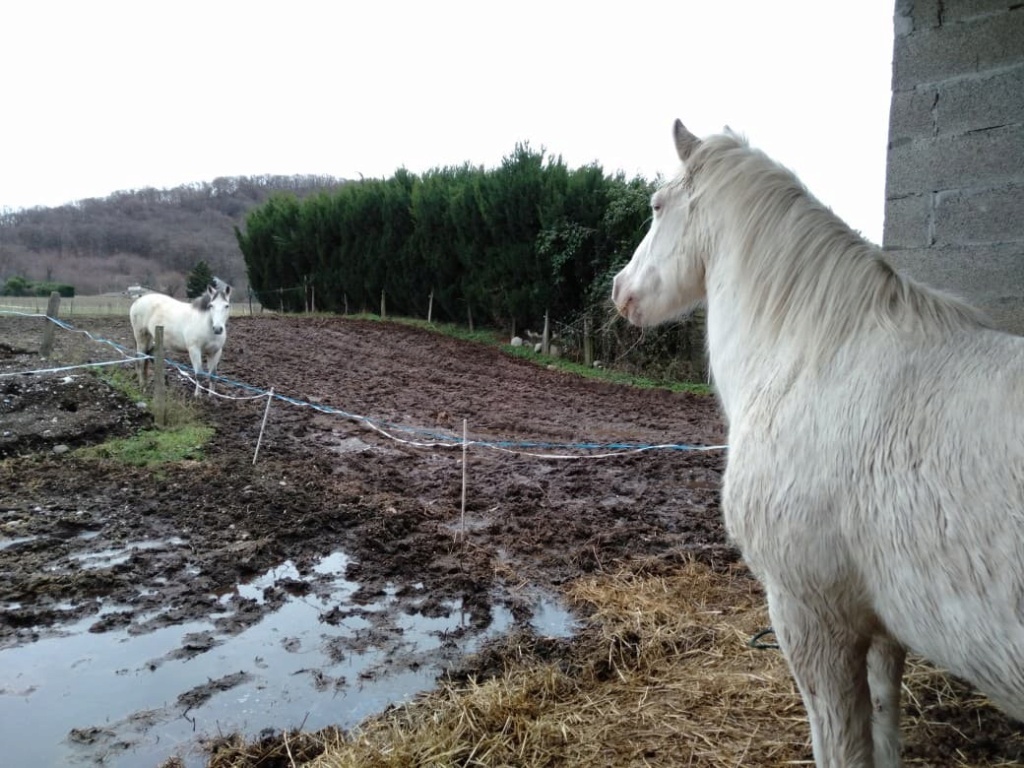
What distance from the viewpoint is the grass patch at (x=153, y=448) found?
19.6ft

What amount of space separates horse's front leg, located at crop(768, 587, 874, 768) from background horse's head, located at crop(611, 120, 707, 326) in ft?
3.21

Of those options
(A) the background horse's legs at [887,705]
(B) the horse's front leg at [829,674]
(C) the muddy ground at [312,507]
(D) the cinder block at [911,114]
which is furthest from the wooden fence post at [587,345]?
(B) the horse's front leg at [829,674]

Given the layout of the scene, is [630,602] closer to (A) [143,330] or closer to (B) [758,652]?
(B) [758,652]

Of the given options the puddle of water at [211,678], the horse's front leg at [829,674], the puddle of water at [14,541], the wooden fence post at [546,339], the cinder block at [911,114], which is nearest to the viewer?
the horse's front leg at [829,674]

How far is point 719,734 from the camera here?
2.37 meters

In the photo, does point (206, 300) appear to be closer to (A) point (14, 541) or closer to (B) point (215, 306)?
(B) point (215, 306)

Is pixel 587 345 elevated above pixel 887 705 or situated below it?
above

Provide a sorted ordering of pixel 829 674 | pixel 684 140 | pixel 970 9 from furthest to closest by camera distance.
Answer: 1. pixel 970 9
2. pixel 684 140
3. pixel 829 674

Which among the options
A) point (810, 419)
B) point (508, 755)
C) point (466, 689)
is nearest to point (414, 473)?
point (466, 689)

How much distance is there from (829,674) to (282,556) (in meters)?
3.48

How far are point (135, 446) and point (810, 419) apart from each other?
20.9 ft

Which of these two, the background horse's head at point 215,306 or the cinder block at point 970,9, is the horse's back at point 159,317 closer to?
the background horse's head at point 215,306

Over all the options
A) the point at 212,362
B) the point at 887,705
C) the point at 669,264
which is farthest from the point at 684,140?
the point at 212,362

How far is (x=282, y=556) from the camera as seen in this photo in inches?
167
